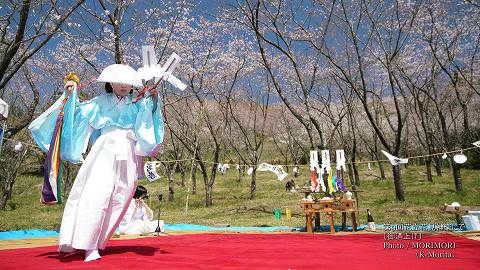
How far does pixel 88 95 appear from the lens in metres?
21.4

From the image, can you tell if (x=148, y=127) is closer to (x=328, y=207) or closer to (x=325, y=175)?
(x=328, y=207)

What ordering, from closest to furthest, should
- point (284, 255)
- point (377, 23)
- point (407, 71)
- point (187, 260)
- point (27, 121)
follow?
1. point (187, 260)
2. point (284, 255)
3. point (27, 121)
4. point (377, 23)
5. point (407, 71)

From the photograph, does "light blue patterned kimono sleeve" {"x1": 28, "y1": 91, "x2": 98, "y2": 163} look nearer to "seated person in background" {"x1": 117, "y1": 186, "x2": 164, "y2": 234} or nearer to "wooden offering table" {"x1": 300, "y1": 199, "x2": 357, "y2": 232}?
"seated person in background" {"x1": 117, "y1": 186, "x2": 164, "y2": 234}

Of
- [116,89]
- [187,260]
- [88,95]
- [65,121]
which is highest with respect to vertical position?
[88,95]

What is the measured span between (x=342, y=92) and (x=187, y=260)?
19587 millimetres

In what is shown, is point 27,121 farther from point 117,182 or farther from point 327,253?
point 327,253

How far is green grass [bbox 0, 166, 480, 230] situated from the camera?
11.8 m

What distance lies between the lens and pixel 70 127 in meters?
4.23

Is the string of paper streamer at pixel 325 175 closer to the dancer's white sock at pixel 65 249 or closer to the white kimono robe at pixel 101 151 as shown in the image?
the white kimono robe at pixel 101 151

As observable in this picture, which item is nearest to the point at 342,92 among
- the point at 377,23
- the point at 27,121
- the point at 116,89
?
the point at 377,23

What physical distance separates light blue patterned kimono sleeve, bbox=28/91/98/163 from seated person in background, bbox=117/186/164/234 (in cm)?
362

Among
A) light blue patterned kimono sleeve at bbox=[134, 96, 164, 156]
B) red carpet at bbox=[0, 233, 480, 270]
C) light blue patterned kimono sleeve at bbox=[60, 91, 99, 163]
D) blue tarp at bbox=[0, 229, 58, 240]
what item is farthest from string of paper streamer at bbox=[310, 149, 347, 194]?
light blue patterned kimono sleeve at bbox=[60, 91, 99, 163]

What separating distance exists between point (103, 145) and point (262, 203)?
1445cm

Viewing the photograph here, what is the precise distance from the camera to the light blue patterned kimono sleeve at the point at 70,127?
426 centimetres
